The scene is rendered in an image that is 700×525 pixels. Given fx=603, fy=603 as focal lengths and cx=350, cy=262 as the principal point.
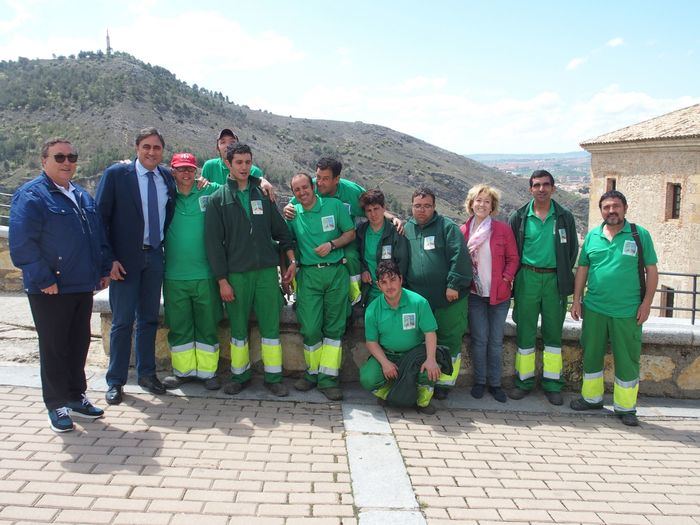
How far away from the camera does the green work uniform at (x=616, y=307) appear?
16.0 ft

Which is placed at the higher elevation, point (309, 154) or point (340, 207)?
point (309, 154)

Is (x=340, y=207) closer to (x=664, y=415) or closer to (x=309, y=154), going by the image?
(x=664, y=415)

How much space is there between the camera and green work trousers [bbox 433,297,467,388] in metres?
5.16

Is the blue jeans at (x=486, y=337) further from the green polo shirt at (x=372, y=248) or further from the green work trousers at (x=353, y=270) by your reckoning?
the green work trousers at (x=353, y=270)

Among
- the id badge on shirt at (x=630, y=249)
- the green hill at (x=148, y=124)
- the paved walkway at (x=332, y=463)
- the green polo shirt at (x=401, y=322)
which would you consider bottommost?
the paved walkway at (x=332, y=463)

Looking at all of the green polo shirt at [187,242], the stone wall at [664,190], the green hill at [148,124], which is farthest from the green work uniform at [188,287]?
the green hill at [148,124]

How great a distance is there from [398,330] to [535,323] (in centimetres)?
129

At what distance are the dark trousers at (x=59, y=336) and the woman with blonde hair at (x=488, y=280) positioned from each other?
10.3 feet

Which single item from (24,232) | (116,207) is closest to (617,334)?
(116,207)

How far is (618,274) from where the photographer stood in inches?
192

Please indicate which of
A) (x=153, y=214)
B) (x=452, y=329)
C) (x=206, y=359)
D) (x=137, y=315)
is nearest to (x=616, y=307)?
(x=452, y=329)

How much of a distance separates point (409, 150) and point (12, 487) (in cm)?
9617

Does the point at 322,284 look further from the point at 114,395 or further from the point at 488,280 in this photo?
the point at 114,395

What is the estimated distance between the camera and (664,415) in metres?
5.17
